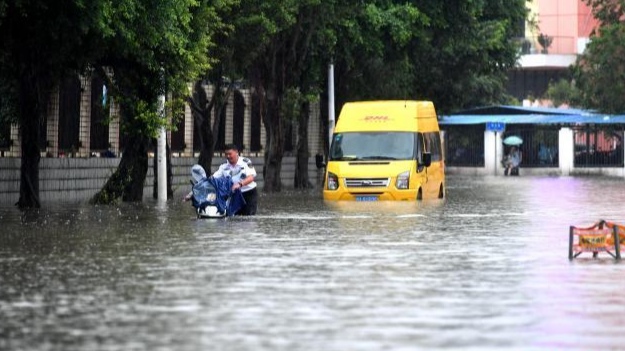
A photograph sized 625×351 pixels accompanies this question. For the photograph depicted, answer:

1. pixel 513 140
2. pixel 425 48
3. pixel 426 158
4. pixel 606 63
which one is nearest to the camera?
pixel 426 158

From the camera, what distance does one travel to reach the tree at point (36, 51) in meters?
31.0

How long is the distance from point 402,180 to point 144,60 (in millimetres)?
7173

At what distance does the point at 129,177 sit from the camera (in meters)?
38.9

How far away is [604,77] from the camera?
82625 millimetres

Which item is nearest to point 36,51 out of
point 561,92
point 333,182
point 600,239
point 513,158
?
point 333,182

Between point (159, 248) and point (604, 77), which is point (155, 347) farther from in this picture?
point (604, 77)

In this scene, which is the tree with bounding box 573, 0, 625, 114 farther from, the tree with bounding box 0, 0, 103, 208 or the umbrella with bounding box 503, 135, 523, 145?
the tree with bounding box 0, 0, 103, 208

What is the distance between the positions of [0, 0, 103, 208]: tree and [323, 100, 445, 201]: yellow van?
252 inches

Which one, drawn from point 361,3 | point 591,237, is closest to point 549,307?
point 591,237

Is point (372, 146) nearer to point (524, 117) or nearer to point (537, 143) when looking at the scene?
point (524, 117)

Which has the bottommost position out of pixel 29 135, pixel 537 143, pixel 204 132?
pixel 29 135

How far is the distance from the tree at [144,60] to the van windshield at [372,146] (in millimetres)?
4144

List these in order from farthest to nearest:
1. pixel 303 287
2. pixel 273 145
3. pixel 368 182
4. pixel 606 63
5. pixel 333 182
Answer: pixel 606 63 → pixel 273 145 → pixel 333 182 → pixel 368 182 → pixel 303 287

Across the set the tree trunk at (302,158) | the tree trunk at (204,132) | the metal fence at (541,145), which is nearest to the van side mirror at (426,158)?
the tree trunk at (204,132)
